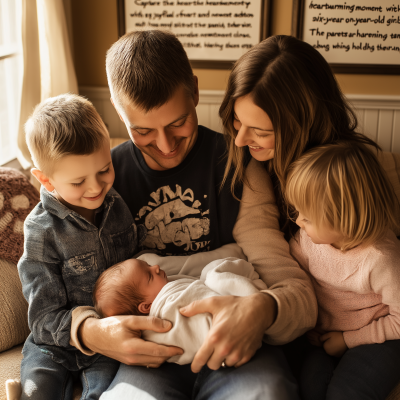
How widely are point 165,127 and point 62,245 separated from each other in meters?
0.50

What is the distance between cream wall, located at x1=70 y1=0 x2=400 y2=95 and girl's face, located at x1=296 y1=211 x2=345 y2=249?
1.66 m

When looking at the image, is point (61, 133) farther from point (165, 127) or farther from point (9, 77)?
point (9, 77)

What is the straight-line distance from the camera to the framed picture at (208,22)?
2691 mm

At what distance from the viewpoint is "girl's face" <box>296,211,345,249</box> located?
1.29 metres

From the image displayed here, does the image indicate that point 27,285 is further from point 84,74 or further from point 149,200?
point 84,74

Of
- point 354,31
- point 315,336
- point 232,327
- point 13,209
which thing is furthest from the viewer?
point 354,31

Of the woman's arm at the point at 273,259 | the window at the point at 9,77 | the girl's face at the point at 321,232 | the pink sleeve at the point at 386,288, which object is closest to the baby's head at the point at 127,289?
the woman's arm at the point at 273,259

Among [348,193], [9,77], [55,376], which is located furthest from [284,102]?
[9,77]

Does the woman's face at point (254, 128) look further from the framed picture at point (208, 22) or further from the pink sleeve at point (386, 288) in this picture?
the framed picture at point (208, 22)

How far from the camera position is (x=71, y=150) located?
130 cm

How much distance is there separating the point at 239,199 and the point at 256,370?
2.00 ft

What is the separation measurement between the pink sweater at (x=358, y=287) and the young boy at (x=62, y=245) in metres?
0.72

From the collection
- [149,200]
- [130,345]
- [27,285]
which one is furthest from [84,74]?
[130,345]

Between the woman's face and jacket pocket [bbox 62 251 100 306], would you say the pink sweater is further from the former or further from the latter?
jacket pocket [bbox 62 251 100 306]
